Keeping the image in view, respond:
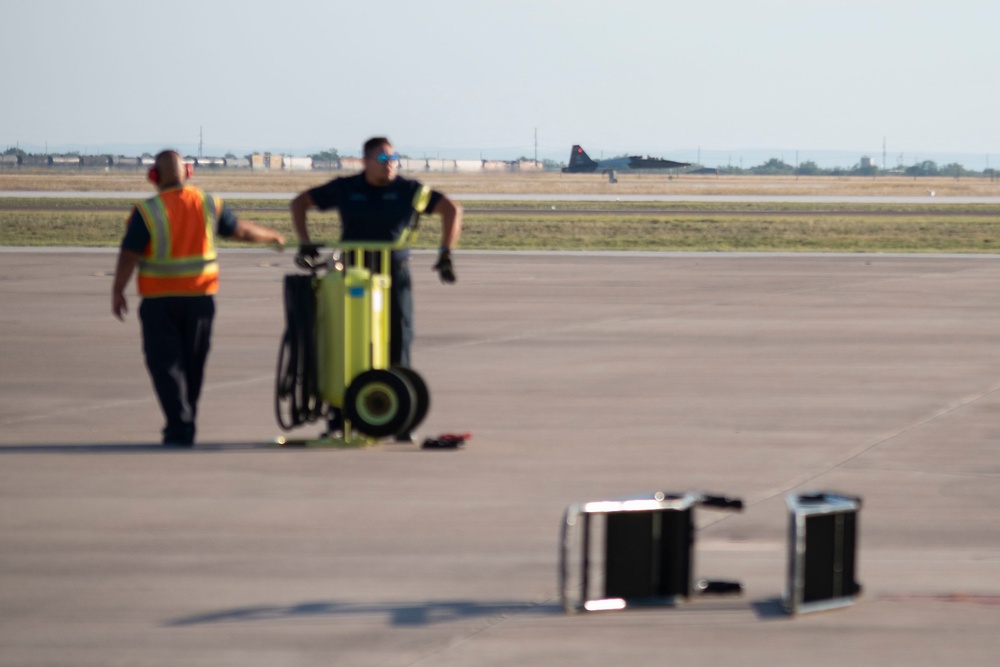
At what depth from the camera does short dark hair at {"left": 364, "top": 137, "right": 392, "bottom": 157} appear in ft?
34.4

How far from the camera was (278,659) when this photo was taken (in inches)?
224

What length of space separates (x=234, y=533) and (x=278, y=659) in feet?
6.99

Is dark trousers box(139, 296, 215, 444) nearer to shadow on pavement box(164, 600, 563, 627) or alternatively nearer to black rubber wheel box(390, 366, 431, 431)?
black rubber wheel box(390, 366, 431, 431)

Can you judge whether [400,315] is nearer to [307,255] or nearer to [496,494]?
[307,255]

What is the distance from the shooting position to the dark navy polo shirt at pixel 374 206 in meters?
10.7

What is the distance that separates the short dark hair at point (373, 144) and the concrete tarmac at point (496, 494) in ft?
6.42

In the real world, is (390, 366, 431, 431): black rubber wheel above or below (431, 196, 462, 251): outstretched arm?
below

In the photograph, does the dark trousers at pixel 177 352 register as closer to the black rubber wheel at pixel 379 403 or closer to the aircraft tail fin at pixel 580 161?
the black rubber wheel at pixel 379 403

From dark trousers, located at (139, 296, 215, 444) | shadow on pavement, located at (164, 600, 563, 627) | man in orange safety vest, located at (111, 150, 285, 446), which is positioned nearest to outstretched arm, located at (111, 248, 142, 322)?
man in orange safety vest, located at (111, 150, 285, 446)

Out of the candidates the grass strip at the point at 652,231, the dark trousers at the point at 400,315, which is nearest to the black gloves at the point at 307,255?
the dark trousers at the point at 400,315

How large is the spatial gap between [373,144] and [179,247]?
1421mm

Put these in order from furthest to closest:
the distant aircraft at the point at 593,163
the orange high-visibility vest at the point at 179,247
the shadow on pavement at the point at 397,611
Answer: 1. the distant aircraft at the point at 593,163
2. the orange high-visibility vest at the point at 179,247
3. the shadow on pavement at the point at 397,611

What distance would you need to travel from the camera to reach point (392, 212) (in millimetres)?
10656

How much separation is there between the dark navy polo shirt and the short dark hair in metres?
0.20
